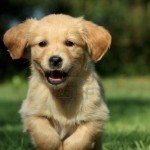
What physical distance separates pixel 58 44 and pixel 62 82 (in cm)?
34

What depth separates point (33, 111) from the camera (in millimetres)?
5992

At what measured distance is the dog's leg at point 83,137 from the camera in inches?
228

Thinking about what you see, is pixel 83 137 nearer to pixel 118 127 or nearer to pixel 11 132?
pixel 11 132

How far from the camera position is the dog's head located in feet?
19.2

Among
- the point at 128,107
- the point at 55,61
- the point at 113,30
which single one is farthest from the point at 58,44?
the point at 113,30

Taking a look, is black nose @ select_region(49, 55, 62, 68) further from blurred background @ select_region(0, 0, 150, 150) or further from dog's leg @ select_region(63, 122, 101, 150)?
blurred background @ select_region(0, 0, 150, 150)

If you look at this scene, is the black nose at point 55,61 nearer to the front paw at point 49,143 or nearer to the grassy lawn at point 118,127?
the front paw at point 49,143

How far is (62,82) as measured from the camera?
232 inches

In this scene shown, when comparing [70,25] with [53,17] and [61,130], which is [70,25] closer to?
[53,17]

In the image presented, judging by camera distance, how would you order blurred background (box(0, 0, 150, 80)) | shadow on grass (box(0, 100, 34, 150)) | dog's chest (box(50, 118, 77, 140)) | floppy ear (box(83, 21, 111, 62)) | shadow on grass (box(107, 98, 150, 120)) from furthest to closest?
blurred background (box(0, 0, 150, 80))
shadow on grass (box(107, 98, 150, 120))
shadow on grass (box(0, 100, 34, 150))
floppy ear (box(83, 21, 111, 62))
dog's chest (box(50, 118, 77, 140))

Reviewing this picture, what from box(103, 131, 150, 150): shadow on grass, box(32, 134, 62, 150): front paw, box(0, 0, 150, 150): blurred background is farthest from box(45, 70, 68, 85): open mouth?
box(0, 0, 150, 150): blurred background

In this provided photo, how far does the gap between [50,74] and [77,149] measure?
2.33ft

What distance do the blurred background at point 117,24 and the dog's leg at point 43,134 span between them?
19941 millimetres

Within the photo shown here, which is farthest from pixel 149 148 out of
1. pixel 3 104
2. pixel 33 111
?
pixel 3 104
